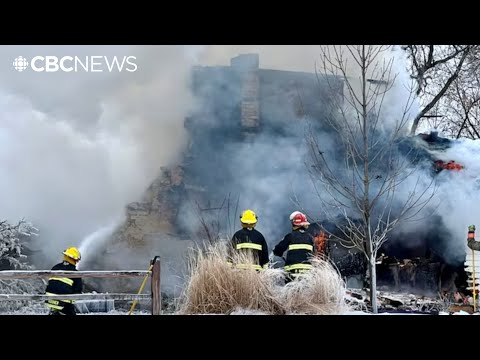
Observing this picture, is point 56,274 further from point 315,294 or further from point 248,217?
point 315,294

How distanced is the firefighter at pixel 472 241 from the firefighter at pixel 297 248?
210 cm

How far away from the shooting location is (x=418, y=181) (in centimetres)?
958

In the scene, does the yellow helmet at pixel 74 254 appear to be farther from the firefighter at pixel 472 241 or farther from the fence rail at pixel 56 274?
the firefighter at pixel 472 241

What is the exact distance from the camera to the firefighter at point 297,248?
907 centimetres

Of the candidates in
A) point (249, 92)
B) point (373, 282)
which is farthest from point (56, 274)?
point (373, 282)

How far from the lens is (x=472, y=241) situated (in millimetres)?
9398

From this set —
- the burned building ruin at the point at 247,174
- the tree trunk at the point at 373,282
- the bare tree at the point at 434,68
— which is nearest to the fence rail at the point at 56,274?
the burned building ruin at the point at 247,174

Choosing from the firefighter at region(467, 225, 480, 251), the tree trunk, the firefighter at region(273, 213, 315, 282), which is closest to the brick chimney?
the firefighter at region(273, 213, 315, 282)

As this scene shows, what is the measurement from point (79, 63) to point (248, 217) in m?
3.00

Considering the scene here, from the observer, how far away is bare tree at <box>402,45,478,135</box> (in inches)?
380

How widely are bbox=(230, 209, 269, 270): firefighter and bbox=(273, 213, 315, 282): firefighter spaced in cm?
24
